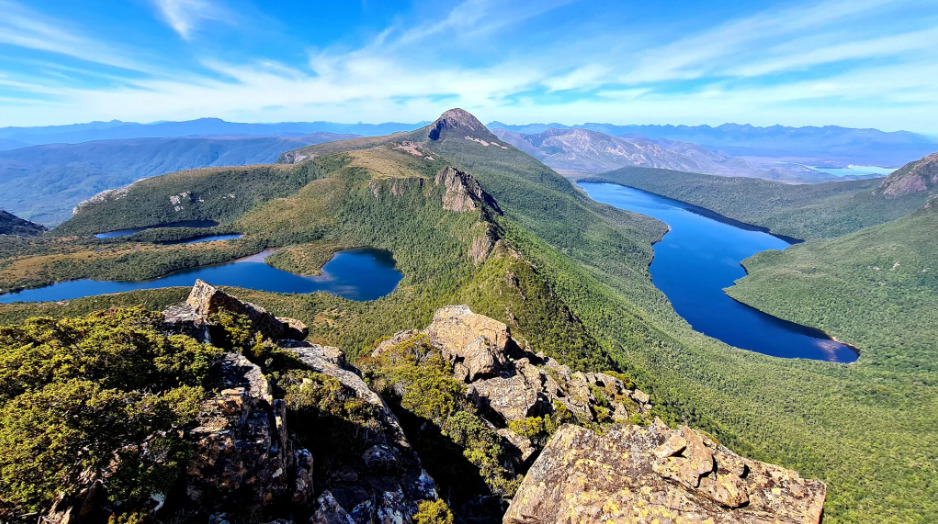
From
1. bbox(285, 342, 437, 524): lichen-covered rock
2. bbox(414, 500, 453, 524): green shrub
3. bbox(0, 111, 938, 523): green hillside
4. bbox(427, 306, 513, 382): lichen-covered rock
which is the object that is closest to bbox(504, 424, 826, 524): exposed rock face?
bbox(414, 500, 453, 524): green shrub

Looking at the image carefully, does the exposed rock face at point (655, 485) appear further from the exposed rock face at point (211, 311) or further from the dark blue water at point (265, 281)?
the dark blue water at point (265, 281)

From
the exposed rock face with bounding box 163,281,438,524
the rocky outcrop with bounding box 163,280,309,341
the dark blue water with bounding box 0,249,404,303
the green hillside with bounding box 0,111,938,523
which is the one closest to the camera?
the exposed rock face with bounding box 163,281,438,524

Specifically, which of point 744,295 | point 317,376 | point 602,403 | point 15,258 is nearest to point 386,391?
point 317,376

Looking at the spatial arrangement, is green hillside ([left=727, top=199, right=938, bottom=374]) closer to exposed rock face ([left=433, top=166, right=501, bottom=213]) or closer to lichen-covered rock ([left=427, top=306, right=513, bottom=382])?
exposed rock face ([left=433, top=166, right=501, bottom=213])

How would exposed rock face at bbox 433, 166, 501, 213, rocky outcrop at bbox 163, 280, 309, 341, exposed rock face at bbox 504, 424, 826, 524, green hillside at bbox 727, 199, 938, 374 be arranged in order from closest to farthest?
exposed rock face at bbox 504, 424, 826, 524 → rocky outcrop at bbox 163, 280, 309, 341 → green hillside at bbox 727, 199, 938, 374 → exposed rock face at bbox 433, 166, 501, 213

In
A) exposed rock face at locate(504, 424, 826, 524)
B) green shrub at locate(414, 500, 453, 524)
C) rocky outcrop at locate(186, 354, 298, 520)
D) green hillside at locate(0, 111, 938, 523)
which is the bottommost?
green hillside at locate(0, 111, 938, 523)

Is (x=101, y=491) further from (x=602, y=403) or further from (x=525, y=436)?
(x=602, y=403)

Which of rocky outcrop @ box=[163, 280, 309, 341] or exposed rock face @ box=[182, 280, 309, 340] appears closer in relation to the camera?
rocky outcrop @ box=[163, 280, 309, 341]

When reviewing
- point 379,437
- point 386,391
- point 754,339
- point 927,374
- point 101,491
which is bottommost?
point 754,339
